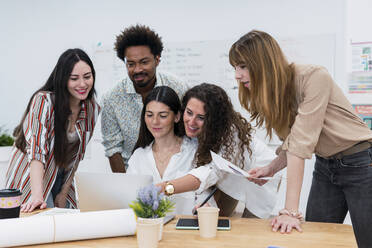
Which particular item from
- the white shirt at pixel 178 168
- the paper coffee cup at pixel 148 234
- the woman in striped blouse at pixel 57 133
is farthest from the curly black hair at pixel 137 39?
the paper coffee cup at pixel 148 234

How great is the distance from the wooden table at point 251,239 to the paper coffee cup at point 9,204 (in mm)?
277

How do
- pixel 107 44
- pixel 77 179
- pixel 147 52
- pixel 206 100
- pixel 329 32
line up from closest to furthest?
1. pixel 77 179
2. pixel 206 100
3. pixel 147 52
4. pixel 329 32
5. pixel 107 44

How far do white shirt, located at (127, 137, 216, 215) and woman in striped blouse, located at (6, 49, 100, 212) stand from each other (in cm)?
40

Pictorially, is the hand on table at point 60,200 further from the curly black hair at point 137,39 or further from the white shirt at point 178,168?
the curly black hair at point 137,39

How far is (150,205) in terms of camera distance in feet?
3.70

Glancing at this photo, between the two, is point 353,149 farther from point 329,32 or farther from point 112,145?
point 329,32

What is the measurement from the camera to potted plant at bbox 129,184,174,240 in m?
1.12

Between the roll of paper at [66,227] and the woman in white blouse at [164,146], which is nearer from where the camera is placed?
the roll of paper at [66,227]

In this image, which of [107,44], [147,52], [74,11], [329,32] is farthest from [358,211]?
[74,11]

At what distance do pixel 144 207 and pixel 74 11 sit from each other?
326 centimetres

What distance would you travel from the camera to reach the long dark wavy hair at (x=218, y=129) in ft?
6.14

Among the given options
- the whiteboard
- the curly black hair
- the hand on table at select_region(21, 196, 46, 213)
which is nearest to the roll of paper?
the hand on table at select_region(21, 196, 46, 213)

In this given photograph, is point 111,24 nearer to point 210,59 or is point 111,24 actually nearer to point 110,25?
point 110,25

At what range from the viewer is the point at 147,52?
2328 millimetres
